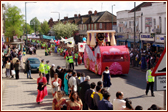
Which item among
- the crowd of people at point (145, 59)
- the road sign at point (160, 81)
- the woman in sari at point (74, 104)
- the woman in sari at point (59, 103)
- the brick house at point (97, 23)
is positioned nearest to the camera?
the road sign at point (160, 81)

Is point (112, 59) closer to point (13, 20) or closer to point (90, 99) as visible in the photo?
point (90, 99)

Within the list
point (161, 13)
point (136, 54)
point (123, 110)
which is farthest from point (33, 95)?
point (161, 13)

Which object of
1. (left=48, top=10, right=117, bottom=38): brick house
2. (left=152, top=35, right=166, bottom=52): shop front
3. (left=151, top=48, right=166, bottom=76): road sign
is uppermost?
(left=48, top=10, right=117, bottom=38): brick house

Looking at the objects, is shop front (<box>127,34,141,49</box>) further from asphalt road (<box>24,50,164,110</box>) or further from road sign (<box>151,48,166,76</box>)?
road sign (<box>151,48,166,76</box>)

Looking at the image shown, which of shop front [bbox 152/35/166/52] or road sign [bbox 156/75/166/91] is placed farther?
shop front [bbox 152/35/166/52]

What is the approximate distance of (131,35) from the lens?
41094 millimetres

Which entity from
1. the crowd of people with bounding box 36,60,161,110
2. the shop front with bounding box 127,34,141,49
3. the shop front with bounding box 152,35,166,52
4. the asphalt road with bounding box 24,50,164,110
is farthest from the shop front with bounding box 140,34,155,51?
the crowd of people with bounding box 36,60,161,110

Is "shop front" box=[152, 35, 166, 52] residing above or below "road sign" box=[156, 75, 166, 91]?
above

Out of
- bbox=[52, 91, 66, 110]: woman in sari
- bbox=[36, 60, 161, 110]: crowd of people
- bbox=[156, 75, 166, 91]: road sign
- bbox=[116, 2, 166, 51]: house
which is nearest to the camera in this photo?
bbox=[156, 75, 166, 91]: road sign

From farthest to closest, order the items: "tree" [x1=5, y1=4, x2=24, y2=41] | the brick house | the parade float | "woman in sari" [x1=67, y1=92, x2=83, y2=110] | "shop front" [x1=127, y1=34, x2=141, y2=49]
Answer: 1. the brick house
2. "tree" [x1=5, y1=4, x2=24, y2=41]
3. "shop front" [x1=127, y1=34, x2=141, y2=49]
4. the parade float
5. "woman in sari" [x1=67, y1=92, x2=83, y2=110]

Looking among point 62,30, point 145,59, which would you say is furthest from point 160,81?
point 62,30

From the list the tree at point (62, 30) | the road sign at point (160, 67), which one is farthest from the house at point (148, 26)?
the tree at point (62, 30)

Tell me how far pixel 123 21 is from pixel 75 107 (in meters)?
39.3

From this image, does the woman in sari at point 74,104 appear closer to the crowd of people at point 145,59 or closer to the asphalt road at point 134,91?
the asphalt road at point 134,91
